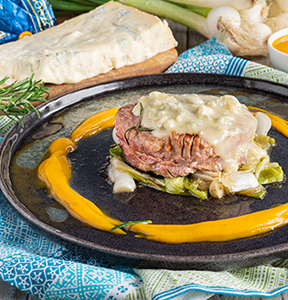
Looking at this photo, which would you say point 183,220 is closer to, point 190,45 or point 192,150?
point 192,150

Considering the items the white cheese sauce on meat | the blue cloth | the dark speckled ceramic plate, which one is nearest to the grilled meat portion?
the white cheese sauce on meat

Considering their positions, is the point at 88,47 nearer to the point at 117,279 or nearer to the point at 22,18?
the point at 22,18

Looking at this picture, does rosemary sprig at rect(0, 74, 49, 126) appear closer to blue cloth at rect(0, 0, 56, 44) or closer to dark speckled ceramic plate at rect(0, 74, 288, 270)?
dark speckled ceramic plate at rect(0, 74, 288, 270)

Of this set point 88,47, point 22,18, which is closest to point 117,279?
point 88,47

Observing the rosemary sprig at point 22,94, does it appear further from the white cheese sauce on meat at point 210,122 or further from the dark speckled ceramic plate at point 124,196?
the white cheese sauce on meat at point 210,122

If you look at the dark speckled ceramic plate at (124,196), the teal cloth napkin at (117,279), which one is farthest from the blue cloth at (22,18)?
the teal cloth napkin at (117,279)

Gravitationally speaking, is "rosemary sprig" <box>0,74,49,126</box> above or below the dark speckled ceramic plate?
above
